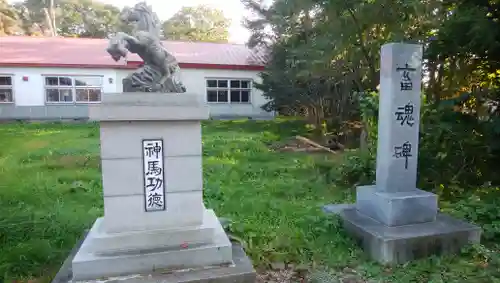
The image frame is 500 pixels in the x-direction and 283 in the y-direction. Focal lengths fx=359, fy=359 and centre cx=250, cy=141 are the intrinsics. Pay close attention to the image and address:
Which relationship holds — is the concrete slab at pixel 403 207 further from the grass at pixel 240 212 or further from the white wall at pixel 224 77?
the white wall at pixel 224 77

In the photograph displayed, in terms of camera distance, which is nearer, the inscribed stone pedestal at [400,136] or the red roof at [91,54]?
the inscribed stone pedestal at [400,136]

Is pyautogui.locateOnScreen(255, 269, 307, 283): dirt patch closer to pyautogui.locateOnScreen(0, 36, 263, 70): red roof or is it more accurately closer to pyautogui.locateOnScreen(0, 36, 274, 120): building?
pyautogui.locateOnScreen(0, 36, 274, 120): building

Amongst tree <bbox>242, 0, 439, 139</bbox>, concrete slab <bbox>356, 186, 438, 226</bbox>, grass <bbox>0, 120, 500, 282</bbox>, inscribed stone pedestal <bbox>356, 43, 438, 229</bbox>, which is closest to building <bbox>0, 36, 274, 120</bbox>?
tree <bbox>242, 0, 439, 139</bbox>

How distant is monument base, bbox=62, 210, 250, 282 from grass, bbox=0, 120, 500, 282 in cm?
60

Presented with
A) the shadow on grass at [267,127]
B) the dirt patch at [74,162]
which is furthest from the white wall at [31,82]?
the dirt patch at [74,162]

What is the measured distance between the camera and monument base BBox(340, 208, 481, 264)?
10.9 ft

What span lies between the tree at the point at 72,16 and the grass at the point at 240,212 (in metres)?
23.7

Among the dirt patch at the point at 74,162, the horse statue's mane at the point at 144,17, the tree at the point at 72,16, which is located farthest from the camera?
the tree at the point at 72,16

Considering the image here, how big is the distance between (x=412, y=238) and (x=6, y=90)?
1950 cm

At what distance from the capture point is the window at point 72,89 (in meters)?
17.7

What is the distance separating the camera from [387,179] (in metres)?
3.89

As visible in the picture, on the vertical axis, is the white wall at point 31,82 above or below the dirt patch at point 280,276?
above

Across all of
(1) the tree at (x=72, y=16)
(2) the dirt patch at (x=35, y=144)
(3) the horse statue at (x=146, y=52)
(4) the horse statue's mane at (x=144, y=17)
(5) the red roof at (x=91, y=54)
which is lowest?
(2) the dirt patch at (x=35, y=144)

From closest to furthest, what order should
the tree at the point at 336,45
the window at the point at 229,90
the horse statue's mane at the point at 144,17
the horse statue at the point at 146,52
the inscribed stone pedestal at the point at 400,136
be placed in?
the horse statue at the point at 146,52
the horse statue's mane at the point at 144,17
the inscribed stone pedestal at the point at 400,136
the tree at the point at 336,45
the window at the point at 229,90
